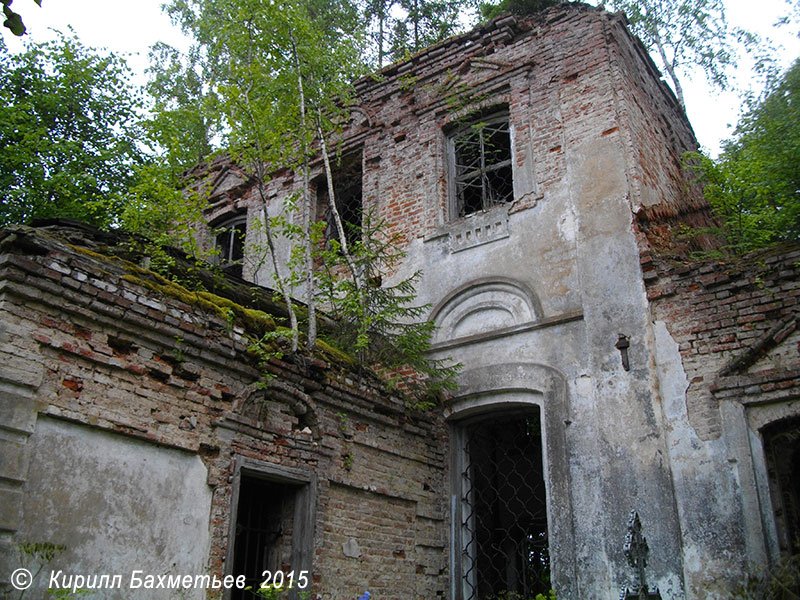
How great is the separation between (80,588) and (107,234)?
12.0 feet

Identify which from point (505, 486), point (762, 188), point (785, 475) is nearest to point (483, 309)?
point (505, 486)

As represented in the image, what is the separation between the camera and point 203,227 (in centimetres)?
1355

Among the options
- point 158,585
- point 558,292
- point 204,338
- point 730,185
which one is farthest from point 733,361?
point 158,585

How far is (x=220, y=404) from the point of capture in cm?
602

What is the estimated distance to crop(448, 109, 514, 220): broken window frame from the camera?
395 inches

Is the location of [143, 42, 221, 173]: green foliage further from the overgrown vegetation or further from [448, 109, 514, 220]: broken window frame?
the overgrown vegetation

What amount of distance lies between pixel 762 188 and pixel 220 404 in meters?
7.62

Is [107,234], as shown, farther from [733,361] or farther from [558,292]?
[733,361]

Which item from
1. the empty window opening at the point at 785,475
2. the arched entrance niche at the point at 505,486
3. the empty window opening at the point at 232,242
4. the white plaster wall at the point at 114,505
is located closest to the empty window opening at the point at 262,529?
the white plaster wall at the point at 114,505

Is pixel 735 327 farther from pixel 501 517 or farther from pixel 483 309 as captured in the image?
pixel 501 517

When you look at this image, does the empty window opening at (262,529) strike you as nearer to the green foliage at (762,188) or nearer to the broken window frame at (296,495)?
the broken window frame at (296,495)

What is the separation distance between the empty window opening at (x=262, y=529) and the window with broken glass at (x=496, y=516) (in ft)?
8.48

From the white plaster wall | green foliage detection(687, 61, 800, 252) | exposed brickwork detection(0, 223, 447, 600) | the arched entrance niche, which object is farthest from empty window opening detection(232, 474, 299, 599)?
green foliage detection(687, 61, 800, 252)

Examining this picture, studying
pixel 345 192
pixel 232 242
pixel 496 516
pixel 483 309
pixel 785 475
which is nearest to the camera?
pixel 785 475
